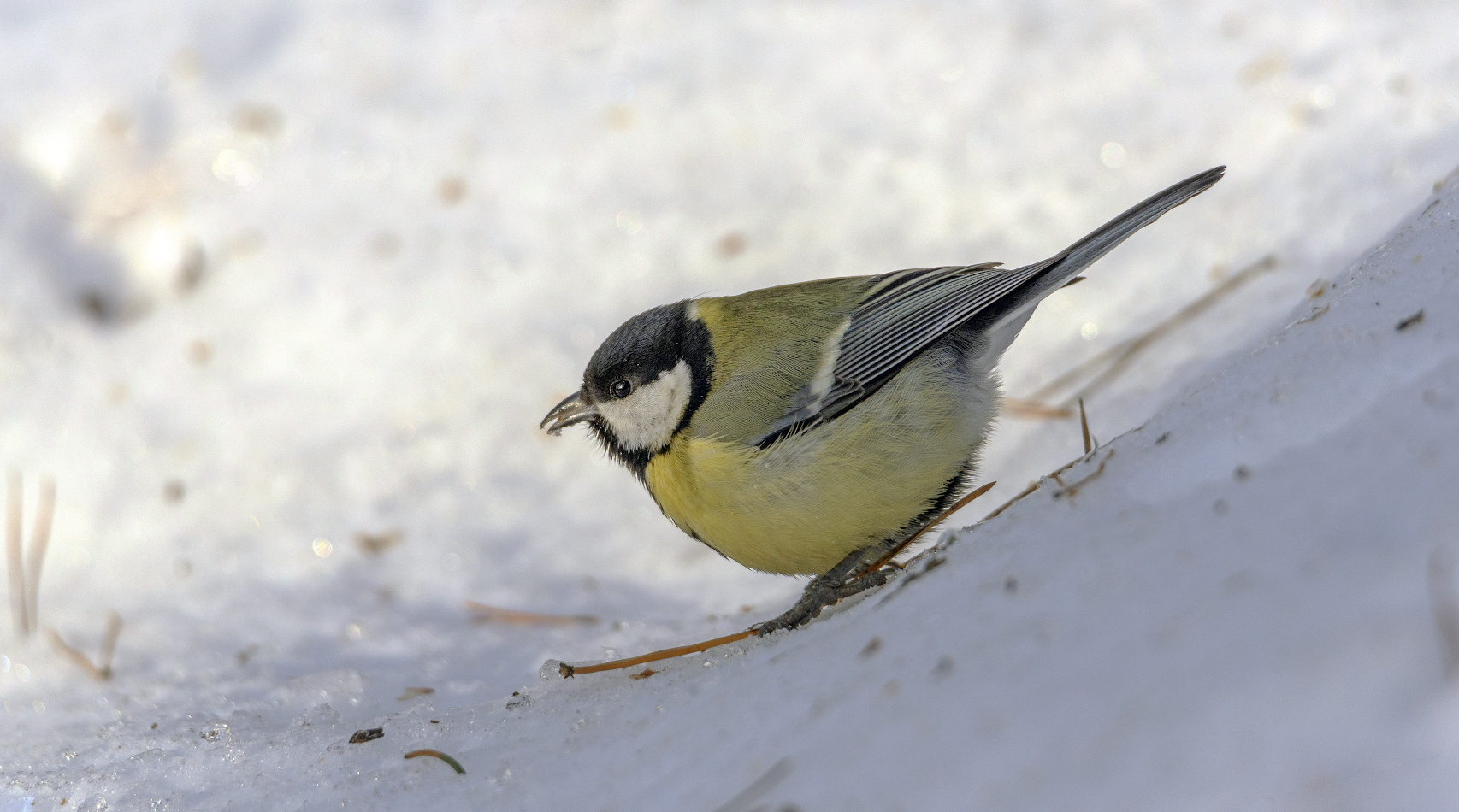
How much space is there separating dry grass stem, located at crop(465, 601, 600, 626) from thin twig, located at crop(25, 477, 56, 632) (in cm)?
155

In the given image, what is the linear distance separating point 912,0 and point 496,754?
399 cm

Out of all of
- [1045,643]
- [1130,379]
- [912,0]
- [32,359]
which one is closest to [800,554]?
[1045,643]

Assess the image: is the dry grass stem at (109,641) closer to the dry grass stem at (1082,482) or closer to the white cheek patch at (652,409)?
the white cheek patch at (652,409)

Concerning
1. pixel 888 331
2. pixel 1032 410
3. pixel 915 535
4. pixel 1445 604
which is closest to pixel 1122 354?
pixel 1032 410

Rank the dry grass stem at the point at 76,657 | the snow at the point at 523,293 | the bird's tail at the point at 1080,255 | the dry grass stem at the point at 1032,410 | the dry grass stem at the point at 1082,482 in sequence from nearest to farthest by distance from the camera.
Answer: the dry grass stem at the point at 1082,482
the snow at the point at 523,293
the bird's tail at the point at 1080,255
the dry grass stem at the point at 76,657
the dry grass stem at the point at 1032,410

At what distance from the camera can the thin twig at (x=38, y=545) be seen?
354 cm

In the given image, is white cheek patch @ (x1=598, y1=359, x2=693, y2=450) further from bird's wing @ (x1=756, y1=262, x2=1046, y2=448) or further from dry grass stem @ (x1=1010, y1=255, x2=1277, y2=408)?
dry grass stem @ (x1=1010, y1=255, x2=1277, y2=408)

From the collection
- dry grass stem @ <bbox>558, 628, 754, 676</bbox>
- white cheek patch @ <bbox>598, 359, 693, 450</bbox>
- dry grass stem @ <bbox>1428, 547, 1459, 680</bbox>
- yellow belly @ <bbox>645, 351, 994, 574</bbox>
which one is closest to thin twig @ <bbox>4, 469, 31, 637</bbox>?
dry grass stem @ <bbox>558, 628, 754, 676</bbox>

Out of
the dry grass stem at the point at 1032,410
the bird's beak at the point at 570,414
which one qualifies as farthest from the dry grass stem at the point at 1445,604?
the dry grass stem at the point at 1032,410

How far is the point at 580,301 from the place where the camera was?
441cm

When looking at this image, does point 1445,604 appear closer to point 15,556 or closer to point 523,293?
point 523,293

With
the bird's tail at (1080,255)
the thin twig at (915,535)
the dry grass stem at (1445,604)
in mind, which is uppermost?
the bird's tail at (1080,255)

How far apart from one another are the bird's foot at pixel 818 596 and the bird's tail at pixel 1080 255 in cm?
84

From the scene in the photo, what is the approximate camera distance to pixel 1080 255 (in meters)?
2.73
